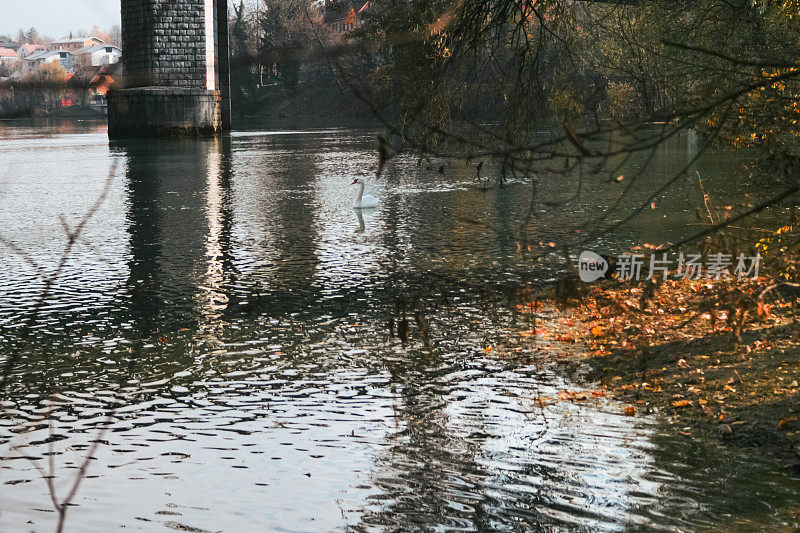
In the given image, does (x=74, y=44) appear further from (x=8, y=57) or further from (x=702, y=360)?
(x=702, y=360)

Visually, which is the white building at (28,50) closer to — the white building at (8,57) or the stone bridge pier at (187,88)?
the white building at (8,57)

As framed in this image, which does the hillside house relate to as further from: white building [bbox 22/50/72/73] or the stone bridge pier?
the stone bridge pier

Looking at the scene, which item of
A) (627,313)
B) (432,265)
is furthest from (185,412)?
(432,265)

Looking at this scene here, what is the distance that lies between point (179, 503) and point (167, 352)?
3.00 metres

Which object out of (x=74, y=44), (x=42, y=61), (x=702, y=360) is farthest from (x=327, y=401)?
(x=42, y=61)

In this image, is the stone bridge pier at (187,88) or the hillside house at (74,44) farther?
the stone bridge pier at (187,88)

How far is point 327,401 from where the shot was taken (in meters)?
6.12

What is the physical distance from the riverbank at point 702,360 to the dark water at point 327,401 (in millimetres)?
308

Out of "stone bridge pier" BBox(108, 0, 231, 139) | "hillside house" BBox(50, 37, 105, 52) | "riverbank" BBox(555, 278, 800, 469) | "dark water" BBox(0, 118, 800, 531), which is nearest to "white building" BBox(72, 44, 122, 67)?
"hillside house" BBox(50, 37, 105, 52)

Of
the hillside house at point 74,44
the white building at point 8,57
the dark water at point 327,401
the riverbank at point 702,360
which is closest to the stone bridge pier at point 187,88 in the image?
the dark water at point 327,401

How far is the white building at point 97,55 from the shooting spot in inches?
108

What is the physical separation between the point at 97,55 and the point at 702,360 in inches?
194

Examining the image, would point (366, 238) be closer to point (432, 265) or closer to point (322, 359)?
point (432, 265)

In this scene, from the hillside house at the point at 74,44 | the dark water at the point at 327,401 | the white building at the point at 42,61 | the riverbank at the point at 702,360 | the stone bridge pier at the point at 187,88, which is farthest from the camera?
the stone bridge pier at the point at 187,88
